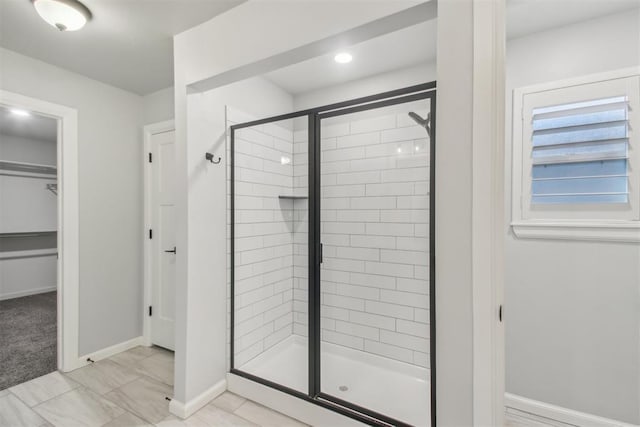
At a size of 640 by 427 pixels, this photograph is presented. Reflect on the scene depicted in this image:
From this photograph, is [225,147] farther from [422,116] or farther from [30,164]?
[30,164]

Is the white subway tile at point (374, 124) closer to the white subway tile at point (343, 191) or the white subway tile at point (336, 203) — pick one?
the white subway tile at point (343, 191)

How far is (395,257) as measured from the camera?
7.77 feet

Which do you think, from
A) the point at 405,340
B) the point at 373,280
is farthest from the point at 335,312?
the point at 405,340

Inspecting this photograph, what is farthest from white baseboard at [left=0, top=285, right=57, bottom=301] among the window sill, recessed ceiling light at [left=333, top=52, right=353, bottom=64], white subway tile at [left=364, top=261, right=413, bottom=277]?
the window sill

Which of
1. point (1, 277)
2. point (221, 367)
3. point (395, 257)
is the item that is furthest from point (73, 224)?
point (1, 277)

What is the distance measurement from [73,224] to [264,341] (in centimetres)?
191

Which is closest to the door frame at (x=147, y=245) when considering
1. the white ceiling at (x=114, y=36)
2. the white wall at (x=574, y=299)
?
the white ceiling at (x=114, y=36)

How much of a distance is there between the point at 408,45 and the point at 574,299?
2.03 meters

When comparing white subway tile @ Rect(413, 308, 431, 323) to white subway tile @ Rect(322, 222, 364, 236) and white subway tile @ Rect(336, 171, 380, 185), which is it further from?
white subway tile @ Rect(336, 171, 380, 185)

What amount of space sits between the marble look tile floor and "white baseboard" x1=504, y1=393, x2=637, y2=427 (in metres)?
1.50

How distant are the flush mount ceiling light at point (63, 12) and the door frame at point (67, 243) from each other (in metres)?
0.99

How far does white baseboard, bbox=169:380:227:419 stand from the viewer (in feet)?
6.07

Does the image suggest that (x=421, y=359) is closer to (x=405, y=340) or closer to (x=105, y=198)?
(x=405, y=340)

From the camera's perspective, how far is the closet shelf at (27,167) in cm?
436
